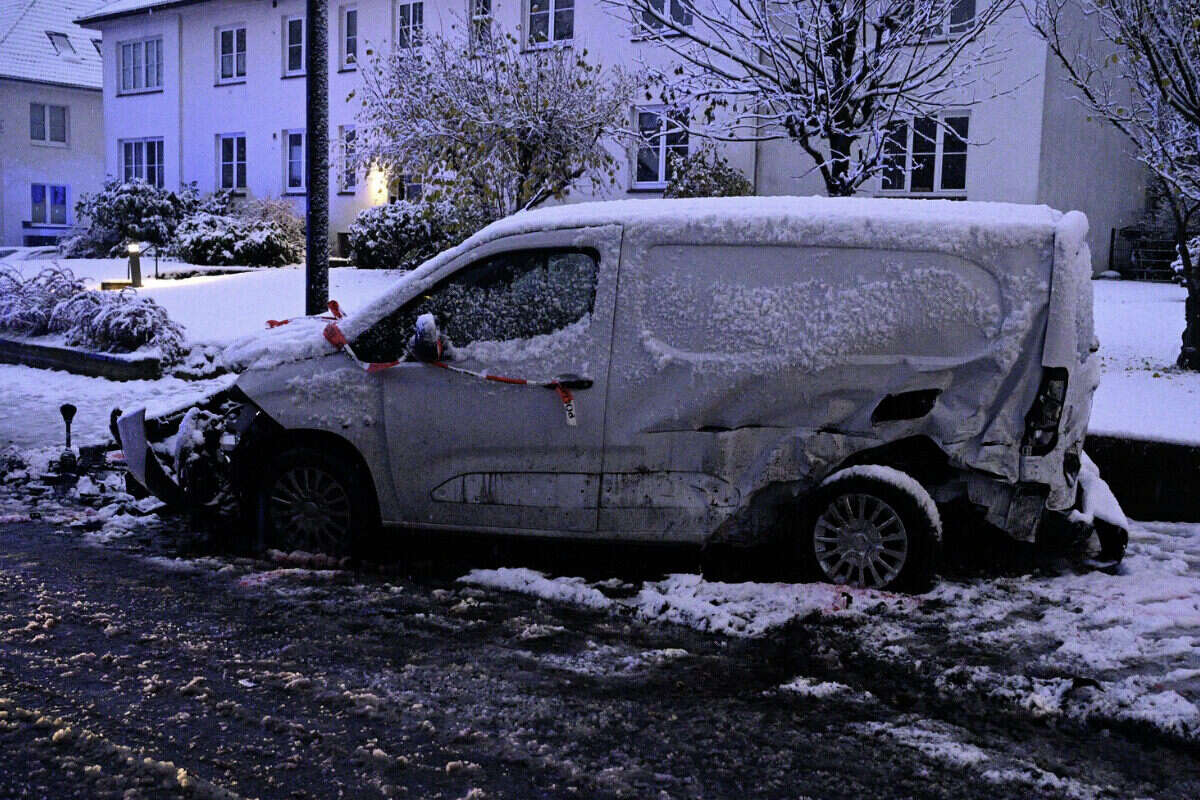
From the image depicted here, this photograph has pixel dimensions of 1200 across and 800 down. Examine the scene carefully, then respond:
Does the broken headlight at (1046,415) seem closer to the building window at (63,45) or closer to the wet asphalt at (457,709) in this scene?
the wet asphalt at (457,709)

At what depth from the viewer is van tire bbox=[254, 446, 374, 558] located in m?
6.40

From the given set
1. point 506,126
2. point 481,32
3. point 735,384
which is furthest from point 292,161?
point 735,384

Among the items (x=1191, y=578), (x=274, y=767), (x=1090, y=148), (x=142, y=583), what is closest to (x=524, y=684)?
(x=274, y=767)

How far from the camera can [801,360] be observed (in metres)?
5.96

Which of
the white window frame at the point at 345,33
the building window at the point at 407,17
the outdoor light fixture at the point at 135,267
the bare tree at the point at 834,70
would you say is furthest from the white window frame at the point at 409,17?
the bare tree at the point at 834,70

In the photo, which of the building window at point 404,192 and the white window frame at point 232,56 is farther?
the white window frame at point 232,56

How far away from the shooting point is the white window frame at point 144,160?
35.2m

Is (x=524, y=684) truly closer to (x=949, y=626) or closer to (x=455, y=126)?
(x=949, y=626)

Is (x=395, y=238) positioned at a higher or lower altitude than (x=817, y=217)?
higher

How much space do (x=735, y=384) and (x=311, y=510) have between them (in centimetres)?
236

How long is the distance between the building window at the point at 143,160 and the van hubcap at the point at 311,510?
31.2 metres

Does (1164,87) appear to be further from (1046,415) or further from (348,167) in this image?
(348,167)

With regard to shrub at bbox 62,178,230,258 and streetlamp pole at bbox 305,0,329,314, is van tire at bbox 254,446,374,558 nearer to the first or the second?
streetlamp pole at bbox 305,0,329,314

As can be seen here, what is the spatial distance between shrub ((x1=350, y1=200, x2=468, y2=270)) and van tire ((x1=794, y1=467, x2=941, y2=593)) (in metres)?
17.1
